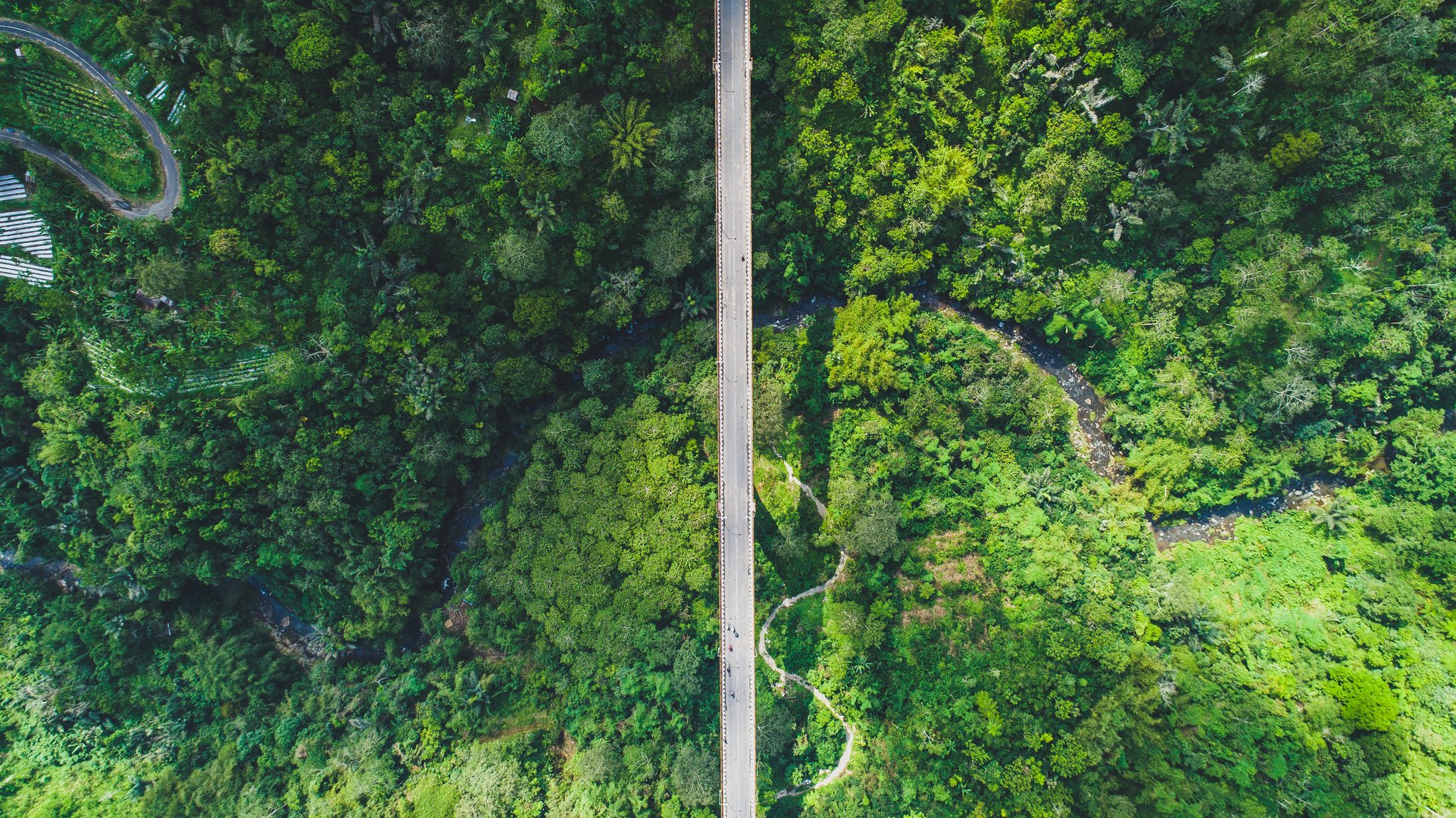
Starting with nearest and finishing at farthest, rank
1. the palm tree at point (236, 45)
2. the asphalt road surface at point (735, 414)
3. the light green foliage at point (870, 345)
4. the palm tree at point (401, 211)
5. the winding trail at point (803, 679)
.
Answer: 1. the palm tree at point (236, 45)
2. the asphalt road surface at point (735, 414)
3. the palm tree at point (401, 211)
4. the winding trail at point (803, 679)
5. the light green foliage at point (870, 345)

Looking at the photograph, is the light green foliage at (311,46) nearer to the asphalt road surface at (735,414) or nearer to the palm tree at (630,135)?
the palm tree at (630,135)

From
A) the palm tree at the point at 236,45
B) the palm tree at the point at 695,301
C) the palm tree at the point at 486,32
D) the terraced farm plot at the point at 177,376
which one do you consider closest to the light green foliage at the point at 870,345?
the palm tree at the point at 695,301

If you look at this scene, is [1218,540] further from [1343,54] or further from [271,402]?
[271,402]

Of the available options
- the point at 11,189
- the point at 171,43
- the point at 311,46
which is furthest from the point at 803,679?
the point at 11,189

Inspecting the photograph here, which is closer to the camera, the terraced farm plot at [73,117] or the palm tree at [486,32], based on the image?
the terraced farm plot at [73,117]

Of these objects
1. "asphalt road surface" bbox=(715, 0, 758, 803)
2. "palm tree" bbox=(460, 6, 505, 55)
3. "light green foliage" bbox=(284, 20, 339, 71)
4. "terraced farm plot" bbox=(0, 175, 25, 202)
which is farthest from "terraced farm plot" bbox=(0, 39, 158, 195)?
"asphalt road surface" bbox=(715, 0, 758, 803)

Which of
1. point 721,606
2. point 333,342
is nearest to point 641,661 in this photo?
point 721,606
